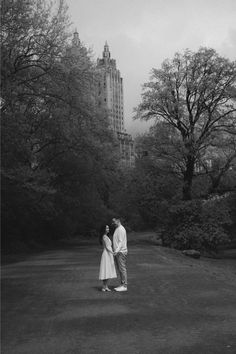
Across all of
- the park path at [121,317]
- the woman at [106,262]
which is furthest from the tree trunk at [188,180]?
the woman at [106,262]

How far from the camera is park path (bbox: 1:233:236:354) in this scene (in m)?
8.23

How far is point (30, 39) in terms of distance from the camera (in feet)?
93.9

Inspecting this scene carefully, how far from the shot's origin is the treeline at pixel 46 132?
26.8 metres

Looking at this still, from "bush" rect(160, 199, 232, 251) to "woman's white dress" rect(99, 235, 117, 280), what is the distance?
25.8 metres

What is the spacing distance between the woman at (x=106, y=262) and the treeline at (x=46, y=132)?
11.0 m

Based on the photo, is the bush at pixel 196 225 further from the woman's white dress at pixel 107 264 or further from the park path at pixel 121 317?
the woman's white dress at pixel 107 264

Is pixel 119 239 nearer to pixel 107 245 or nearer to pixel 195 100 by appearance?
pixel 107 245

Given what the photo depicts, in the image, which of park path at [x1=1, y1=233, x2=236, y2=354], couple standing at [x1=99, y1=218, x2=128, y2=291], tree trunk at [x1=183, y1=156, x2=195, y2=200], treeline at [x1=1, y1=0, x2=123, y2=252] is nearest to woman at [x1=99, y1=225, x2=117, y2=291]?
couple standing at [x1=99, y1=218, x2=128, y2=291]

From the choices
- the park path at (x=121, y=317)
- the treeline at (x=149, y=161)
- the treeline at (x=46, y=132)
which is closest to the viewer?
the park path at (x=121, y=317)

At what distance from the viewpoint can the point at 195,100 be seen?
42.8 metres

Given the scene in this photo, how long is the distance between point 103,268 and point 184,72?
30.9 m

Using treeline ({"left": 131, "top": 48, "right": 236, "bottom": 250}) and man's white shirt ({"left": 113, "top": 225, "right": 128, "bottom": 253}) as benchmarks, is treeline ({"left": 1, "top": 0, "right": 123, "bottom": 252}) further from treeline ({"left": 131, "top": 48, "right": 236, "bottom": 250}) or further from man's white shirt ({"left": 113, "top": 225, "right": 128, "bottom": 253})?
man's white shirt ({"left": 113, "top": 225, "right": 128, "bottom": 253})

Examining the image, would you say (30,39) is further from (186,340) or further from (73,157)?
(186,340)

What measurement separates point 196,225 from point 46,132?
536 inches
